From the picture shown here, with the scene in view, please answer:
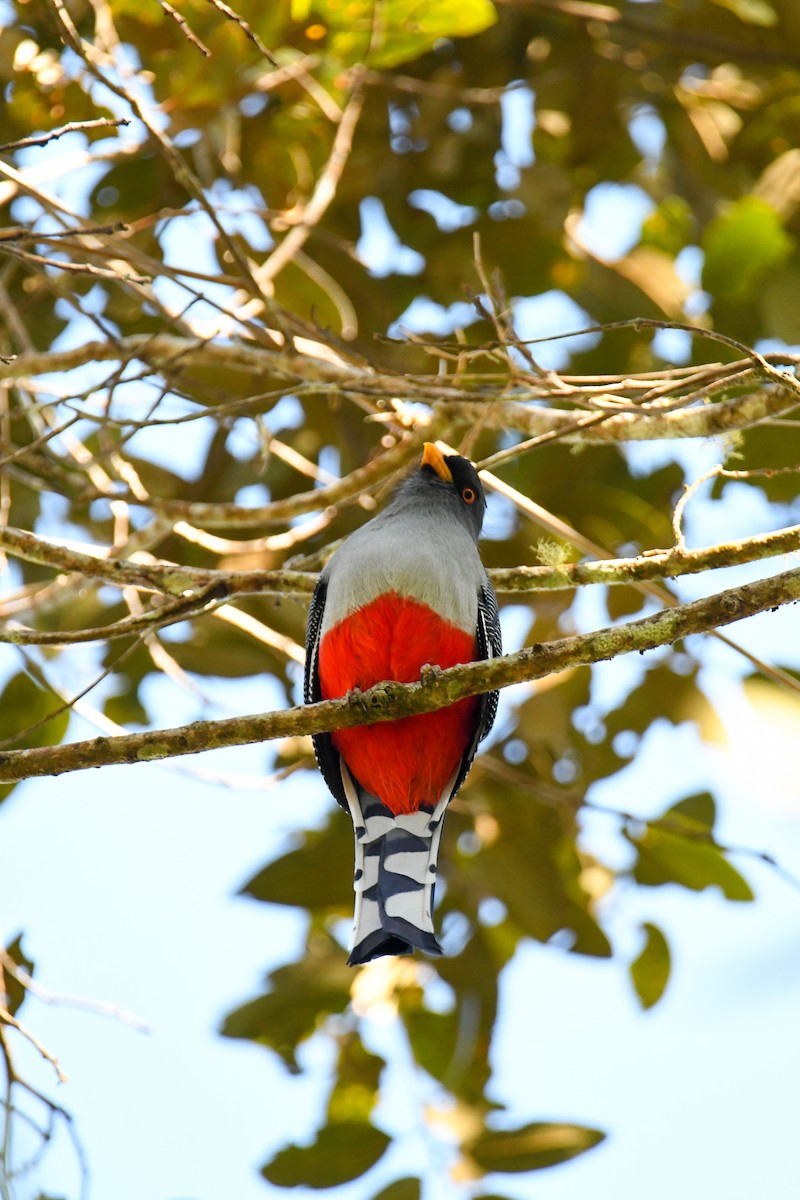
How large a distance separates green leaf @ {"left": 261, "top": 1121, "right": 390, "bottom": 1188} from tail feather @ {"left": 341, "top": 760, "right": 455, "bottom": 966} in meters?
1.10

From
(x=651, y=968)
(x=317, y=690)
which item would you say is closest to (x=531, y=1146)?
(x=651, y=968)

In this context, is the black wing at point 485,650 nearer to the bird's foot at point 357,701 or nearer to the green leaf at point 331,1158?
the bird's foot at point 357,701

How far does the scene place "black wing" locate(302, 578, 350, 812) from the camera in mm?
4137

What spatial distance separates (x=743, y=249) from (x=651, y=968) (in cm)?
289

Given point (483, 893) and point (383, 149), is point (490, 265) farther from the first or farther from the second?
point (483, 893)

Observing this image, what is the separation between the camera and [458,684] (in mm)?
3043

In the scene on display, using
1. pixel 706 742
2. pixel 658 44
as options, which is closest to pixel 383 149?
pixel 658 44

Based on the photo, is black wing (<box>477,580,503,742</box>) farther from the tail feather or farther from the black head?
the black head

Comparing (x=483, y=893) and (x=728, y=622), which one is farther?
(x=483, y=893)

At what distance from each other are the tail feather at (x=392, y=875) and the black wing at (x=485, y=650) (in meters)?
0.10

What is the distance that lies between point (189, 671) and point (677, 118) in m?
3.50

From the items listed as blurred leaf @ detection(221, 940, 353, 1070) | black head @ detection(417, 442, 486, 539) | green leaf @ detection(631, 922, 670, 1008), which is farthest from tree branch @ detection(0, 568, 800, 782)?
green leaf @ detection(631, 922, 670, 1008)

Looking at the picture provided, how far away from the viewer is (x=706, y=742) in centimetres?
482

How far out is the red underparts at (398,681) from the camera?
12.6 feet
